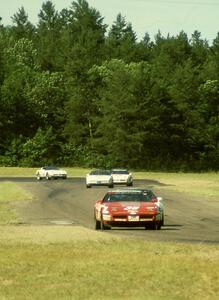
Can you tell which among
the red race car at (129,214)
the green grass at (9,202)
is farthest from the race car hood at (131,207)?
the green grass at (9,202)

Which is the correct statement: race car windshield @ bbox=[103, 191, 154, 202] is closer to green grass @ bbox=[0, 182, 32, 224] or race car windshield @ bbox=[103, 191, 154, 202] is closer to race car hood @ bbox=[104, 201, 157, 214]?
race car hood @ bbox=[104, 201, 157, 214]

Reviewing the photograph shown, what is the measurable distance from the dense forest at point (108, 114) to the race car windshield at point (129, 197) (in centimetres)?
8020

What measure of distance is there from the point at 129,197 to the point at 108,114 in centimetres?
8462

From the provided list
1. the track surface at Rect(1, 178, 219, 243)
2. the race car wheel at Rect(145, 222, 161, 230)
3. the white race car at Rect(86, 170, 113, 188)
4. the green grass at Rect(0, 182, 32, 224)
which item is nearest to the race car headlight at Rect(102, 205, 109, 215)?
the track surface at Rect(1, 178, 219, 243)

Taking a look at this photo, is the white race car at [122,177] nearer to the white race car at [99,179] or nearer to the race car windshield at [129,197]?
the white race car at [99,179]

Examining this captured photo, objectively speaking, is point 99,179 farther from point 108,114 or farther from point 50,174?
point 108,114

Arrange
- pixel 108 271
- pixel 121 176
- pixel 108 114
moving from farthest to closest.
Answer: pixel 108 114
pixel 121 176
pixel 108 271

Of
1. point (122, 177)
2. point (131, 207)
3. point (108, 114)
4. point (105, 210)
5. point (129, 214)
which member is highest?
point (108, 114)

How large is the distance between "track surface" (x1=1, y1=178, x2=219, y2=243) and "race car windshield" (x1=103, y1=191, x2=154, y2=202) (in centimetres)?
107

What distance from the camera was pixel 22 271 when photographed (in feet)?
53.0

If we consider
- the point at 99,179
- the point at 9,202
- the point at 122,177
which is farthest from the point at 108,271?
the point at 122,177

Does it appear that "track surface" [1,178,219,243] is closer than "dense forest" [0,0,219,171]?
Yes

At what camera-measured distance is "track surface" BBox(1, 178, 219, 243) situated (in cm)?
2627

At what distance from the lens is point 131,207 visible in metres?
28.1
